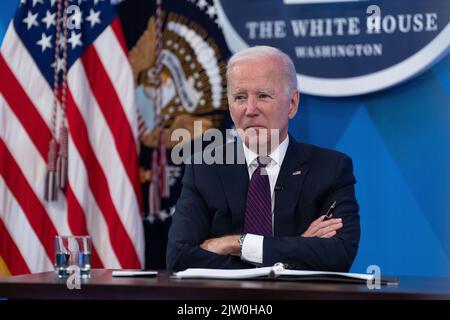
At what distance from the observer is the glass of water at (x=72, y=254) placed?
2659 mm

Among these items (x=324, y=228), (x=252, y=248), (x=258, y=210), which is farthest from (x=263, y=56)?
(x=252, y=248)

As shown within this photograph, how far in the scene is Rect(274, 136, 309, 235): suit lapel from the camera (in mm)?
3438

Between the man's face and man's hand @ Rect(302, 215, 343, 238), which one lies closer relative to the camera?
man's hand @ Rect(302, 215, 343, 238)

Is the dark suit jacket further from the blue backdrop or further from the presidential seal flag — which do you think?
the presidential seal flag

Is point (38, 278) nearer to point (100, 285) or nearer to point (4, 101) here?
point (100, 285)

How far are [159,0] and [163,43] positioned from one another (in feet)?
0.85

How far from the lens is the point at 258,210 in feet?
11.2

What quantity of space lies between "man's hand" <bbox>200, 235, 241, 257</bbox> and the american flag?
1340 mm

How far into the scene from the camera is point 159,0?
4656 mm

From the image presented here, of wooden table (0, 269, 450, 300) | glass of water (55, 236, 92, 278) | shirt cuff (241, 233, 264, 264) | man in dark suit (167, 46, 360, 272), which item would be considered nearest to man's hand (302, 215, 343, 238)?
man in dark suit (167, 46, 360, 272)

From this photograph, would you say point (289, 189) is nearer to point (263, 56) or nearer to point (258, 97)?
point (258, 97)

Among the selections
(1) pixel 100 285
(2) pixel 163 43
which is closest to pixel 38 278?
(1) pixel 100 285

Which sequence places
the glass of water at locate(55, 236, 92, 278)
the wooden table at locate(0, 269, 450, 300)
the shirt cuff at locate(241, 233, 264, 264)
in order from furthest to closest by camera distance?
1. the shirt cuff at locate(241, 233, 264, 264)
2. the glass of water at locate(55, 236, 92, 278)
3. the wooden table at locate(0, 269, 450, 300)

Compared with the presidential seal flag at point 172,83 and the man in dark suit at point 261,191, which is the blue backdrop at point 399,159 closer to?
the presidential seal flag at point 172,83
